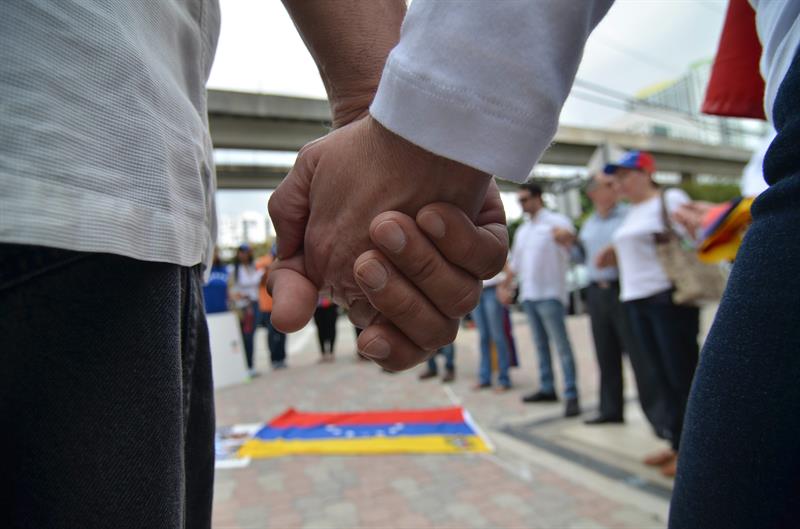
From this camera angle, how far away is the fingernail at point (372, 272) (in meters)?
0.77

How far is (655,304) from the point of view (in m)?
3.09

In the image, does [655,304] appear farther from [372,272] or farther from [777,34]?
[372,272]

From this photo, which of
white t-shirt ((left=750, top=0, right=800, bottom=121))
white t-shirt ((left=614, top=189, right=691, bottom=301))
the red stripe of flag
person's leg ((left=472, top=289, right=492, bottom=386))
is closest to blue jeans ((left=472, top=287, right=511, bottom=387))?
person's leg ((left=472, top=289, right=492, bottom=386))

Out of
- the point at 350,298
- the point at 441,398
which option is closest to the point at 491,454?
the point at 441,398

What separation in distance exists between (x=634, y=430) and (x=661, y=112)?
9014 mm

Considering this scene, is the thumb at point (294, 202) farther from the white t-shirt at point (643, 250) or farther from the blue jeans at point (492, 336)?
the blue jeans at point (492, 336)

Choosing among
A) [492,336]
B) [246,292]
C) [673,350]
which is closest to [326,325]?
[246,292]

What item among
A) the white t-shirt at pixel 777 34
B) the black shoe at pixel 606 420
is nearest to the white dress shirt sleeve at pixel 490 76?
the white t-shirt at pixel 777 34

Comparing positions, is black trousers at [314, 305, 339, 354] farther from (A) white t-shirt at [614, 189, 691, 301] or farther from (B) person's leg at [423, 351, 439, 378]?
(A) white t-shirt at [614, 189, 691, 301]

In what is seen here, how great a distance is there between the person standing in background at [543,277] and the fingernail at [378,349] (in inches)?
147

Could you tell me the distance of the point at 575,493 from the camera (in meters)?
2.71

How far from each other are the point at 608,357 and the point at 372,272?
3526 mm

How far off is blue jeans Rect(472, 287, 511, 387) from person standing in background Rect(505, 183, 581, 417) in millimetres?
487

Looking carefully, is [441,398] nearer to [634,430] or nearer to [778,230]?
[634,430]
